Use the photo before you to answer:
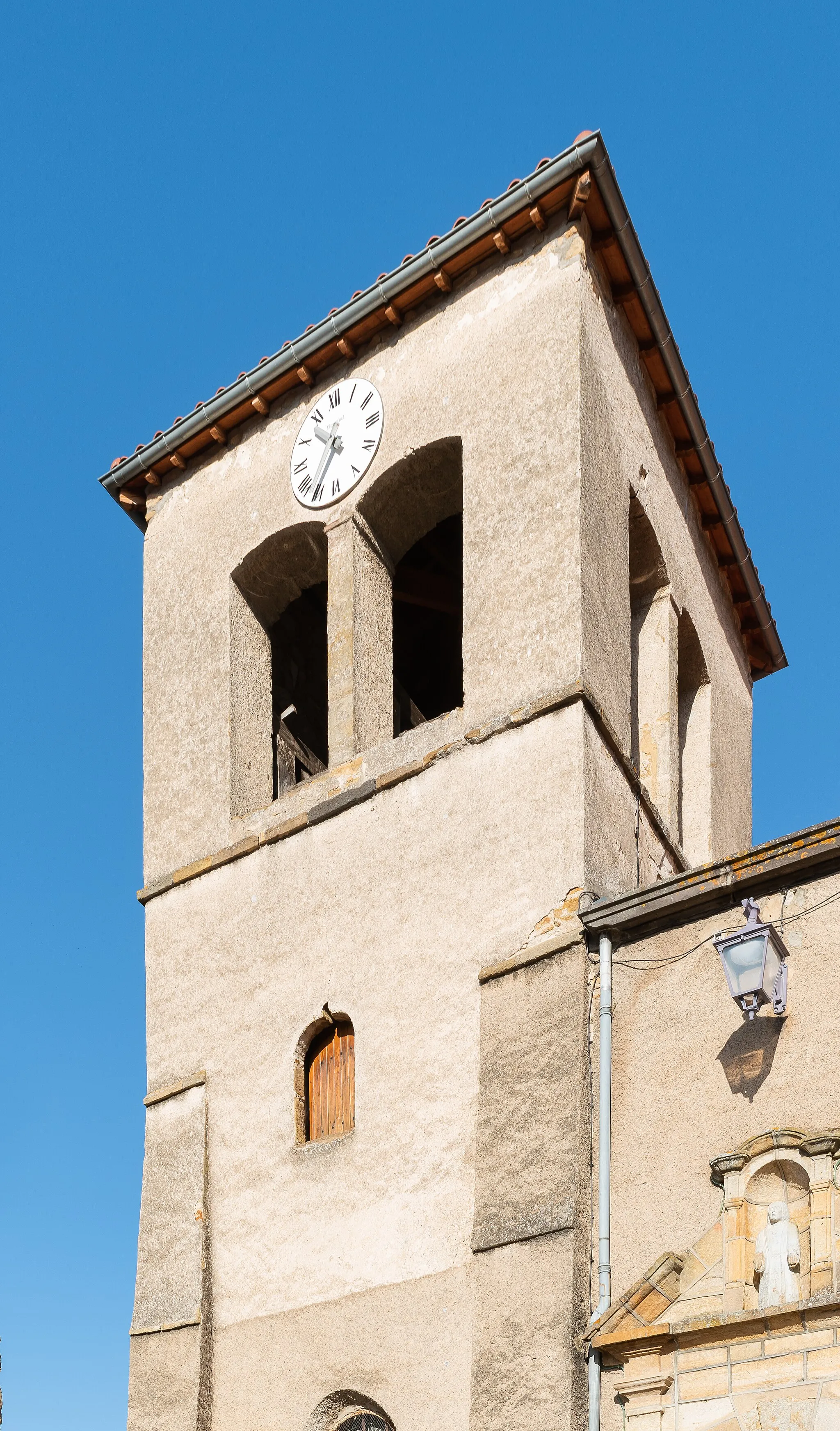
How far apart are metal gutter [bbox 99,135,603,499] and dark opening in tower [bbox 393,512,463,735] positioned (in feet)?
8.14

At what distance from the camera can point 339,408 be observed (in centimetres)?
1638

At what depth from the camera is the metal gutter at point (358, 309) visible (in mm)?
15078

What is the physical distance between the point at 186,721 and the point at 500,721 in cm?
329

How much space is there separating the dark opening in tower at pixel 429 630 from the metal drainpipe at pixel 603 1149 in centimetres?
630

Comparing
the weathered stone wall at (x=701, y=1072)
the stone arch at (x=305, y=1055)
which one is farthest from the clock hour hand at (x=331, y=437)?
the weathered stone wall at (x=701, y=1072)

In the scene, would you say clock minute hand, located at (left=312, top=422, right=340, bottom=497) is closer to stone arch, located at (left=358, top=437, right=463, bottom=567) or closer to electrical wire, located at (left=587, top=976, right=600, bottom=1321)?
stone arch, located at (left=358, top=437, right=463, bottom=567)

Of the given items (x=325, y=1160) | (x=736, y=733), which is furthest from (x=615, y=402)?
(x=325, y=1160)

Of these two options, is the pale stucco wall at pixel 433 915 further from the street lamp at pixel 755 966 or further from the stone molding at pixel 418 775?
the street lamp at pixel 755 966

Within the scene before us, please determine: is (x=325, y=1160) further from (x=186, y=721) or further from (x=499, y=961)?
(x=186, y=721)

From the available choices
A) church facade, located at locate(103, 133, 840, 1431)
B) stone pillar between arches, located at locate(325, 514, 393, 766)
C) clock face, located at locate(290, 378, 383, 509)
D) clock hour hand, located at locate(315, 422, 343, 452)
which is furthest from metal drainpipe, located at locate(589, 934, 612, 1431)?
clock hour hand, located at locate(315, 422, 343, 452)

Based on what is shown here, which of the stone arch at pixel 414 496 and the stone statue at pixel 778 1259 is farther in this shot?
the stone arch at pixel 414 496

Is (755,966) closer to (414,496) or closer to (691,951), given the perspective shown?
(691,951)

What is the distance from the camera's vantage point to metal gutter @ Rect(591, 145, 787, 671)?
49.9 ft

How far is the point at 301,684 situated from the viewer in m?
18.0
